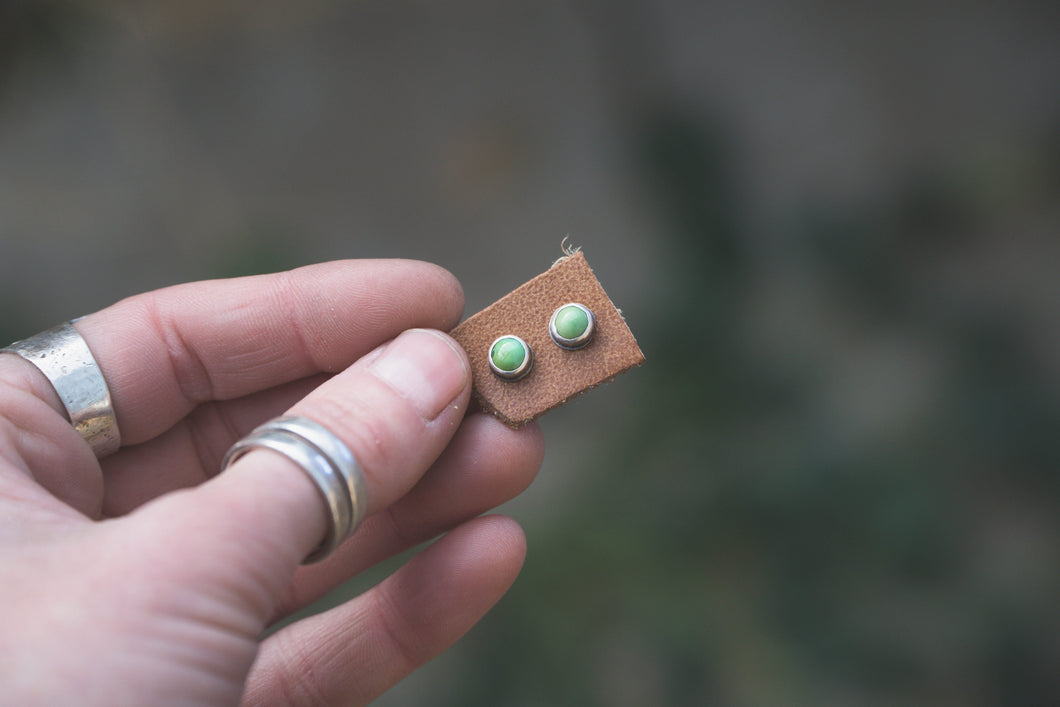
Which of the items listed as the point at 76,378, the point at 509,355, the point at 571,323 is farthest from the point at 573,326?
the point at 76,378

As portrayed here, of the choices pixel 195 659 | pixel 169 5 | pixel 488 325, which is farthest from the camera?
pixel 169 5

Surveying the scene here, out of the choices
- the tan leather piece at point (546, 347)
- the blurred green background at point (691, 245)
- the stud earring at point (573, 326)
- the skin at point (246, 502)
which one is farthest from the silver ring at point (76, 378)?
the blurred green background at point (691, 245)

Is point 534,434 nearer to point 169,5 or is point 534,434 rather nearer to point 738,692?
point 738,692

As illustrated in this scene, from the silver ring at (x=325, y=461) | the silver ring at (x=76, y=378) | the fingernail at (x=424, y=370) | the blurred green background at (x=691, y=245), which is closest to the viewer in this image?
the silver ring at (x=325, y=461)

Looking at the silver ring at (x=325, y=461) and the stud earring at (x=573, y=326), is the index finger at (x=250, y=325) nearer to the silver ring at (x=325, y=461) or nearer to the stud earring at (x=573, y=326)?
the stud earring at (x=573, y=326)

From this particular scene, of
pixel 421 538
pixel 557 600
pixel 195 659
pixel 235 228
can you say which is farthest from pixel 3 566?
pixel 235 228

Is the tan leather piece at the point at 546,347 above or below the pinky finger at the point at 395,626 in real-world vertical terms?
above
